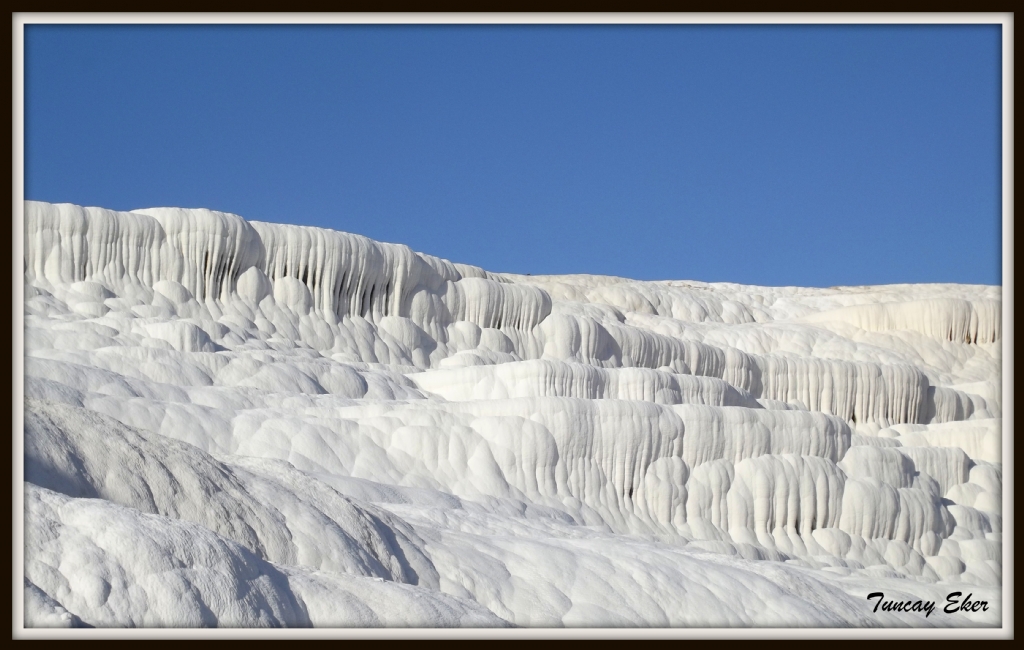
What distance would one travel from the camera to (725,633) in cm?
610

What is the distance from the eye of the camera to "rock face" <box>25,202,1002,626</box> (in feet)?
24.5

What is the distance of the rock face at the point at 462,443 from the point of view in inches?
294

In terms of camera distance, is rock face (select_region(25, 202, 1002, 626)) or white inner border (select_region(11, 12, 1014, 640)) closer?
white inner border (select_region(11, 12, 1014, 640))

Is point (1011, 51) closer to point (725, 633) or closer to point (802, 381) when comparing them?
point (725, 633)

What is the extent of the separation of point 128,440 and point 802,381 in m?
23.2

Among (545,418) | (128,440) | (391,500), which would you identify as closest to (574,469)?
(545,418)

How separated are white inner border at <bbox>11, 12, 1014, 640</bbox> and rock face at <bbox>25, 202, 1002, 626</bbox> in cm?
30
